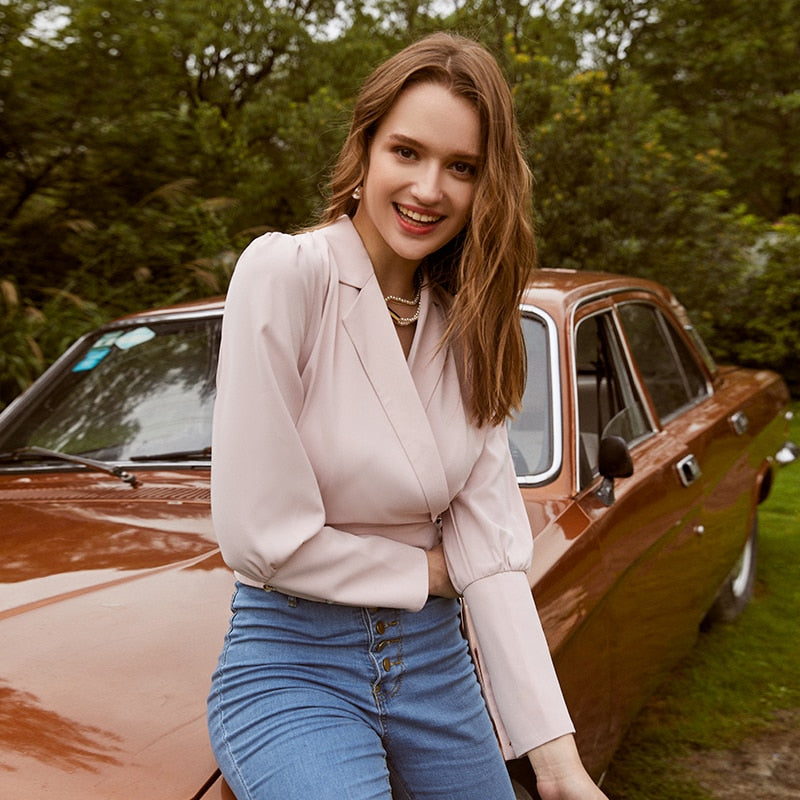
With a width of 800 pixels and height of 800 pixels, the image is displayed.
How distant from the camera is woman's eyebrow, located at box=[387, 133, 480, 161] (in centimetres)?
178

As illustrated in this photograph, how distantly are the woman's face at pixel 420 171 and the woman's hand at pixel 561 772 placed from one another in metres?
0.89

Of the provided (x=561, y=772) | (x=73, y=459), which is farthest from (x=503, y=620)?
(x=73, y=459)

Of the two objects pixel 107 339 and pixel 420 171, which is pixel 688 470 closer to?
pixel 107 339

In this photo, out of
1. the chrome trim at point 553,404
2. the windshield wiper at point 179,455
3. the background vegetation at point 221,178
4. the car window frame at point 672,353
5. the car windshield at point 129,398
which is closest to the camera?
the chrome trim at point 553,404

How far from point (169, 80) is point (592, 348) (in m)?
8.72

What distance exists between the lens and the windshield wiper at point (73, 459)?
304cm

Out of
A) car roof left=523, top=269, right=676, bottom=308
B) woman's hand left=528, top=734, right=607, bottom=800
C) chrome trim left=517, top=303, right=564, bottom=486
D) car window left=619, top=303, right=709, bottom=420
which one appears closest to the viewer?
woman's hand left=528, top=734, right=607, bottom=800

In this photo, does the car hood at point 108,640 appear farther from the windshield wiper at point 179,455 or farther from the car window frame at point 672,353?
the car window frame at point 672,353

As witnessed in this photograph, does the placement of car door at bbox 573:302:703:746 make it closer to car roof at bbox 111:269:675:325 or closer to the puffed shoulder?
car roof at bbox 111:269:675:325

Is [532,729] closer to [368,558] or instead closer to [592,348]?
[368,558]

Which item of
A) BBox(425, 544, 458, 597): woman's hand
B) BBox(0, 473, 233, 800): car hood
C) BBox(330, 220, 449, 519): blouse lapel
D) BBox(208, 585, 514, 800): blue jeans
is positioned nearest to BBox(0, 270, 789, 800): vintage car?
BBox(0, 473, 233, 800): car hood

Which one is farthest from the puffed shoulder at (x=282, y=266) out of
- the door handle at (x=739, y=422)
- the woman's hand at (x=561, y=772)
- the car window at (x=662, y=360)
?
the door handle at (x=739, y=422)

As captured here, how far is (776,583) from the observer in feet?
18.5

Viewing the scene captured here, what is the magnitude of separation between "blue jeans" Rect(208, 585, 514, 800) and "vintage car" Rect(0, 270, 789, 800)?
150 millimetres
